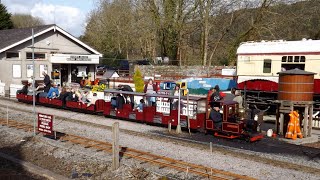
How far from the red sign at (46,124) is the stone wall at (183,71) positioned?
2277 cm

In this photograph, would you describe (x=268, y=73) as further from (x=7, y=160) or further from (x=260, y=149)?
(x=7, y=160)

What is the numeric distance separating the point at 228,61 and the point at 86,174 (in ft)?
110

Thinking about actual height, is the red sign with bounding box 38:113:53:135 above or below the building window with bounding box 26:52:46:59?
below

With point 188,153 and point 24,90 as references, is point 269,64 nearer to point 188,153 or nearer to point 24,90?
point 188,153

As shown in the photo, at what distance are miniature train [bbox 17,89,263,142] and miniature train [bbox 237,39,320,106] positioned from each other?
5.62 meters

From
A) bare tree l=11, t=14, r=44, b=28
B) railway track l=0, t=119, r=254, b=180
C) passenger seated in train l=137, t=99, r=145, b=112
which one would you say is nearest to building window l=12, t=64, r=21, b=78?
railway track l=0, t=119, r=254, b=180

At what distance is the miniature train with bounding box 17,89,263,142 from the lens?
48.5 ft

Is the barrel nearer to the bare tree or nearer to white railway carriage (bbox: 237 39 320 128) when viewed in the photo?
white railway carriage (bbox: 237 39 320 128)

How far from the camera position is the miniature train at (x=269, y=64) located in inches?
771

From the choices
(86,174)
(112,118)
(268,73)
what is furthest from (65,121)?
(268,73)

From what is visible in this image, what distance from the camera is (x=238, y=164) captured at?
1134 cm

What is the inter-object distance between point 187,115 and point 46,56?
2007 centimetres

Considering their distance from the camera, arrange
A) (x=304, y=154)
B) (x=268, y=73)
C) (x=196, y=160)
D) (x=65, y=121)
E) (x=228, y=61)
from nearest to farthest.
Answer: (x=196, y=160)
(x=304, y=154)
(x=65, y=121)
(x=268, y=73)
(x=228, y=61)

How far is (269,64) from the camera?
21.6 meters
